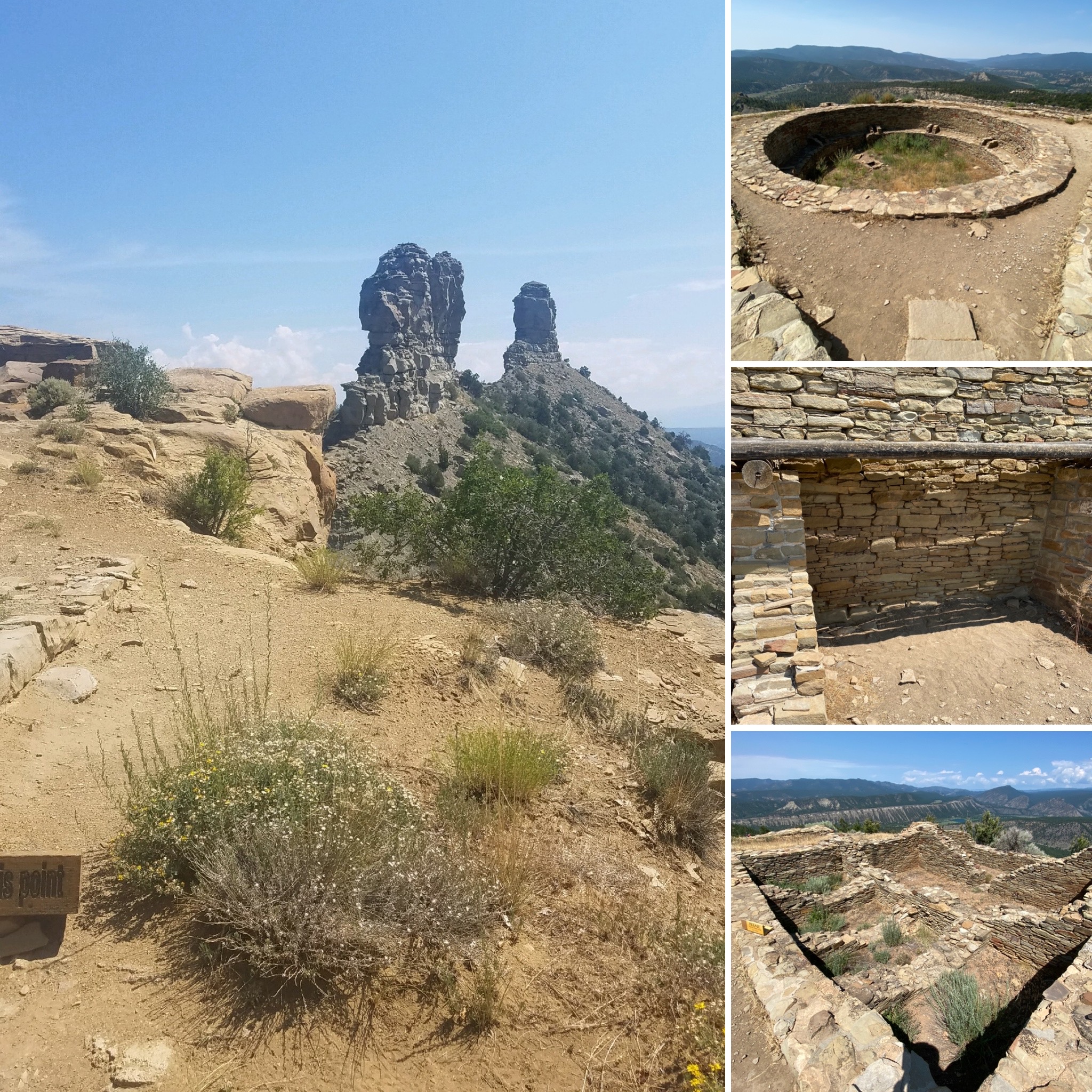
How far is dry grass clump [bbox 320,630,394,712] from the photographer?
5205 mm

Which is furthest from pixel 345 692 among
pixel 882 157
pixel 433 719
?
pixel 882 157

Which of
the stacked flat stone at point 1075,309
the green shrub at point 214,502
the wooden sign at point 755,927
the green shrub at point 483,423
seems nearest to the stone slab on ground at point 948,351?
the stacked flat stone at point 1075,309

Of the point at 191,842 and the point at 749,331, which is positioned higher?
the point at 749,331

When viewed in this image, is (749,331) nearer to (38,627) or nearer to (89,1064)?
(89,1064)

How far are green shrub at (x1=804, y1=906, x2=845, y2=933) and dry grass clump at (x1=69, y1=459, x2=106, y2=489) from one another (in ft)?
33.1

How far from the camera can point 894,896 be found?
7.74 metres

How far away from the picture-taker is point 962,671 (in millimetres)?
3908

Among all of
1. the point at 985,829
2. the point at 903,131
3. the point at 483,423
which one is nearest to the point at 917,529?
A: the point at 985,829

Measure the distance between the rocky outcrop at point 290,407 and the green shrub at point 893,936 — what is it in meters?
13.5

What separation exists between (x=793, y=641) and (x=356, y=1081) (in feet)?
8.28

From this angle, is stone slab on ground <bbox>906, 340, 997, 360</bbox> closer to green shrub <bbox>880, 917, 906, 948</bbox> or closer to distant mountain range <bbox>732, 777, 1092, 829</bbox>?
distant mountain range <bbox>732, 777, 1092, 829</bbox>

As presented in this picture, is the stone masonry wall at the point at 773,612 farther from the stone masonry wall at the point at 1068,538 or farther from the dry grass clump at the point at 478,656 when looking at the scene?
the dry grass clump at the point at 478,656

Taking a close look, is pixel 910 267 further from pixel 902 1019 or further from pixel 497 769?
pixel 902 1019

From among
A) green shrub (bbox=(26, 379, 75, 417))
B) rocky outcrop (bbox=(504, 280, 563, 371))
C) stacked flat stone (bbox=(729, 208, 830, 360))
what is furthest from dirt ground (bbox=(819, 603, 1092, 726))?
rocky outcrop (bbox=(504, 280, 563, 371))
